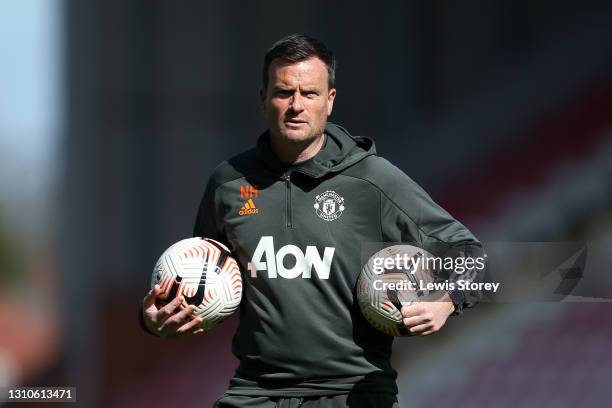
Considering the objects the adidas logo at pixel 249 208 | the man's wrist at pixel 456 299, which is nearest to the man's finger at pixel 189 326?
the adidas logo at pixel 249 208

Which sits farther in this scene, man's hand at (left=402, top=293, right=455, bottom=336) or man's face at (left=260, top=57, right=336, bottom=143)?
man's face at (left=260, top=57, right=336, bottom=143)

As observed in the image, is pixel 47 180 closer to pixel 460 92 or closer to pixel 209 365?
pixel 209 365

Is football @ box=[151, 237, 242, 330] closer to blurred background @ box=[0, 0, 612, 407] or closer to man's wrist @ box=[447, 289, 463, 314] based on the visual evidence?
man's wrist @ box=[447, 289, 463, 314]

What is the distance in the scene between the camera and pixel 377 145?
265 inches

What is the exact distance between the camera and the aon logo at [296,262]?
3666 mm

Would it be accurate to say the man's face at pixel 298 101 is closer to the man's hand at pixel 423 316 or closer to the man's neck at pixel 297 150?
the man's neck at pixel 297 150

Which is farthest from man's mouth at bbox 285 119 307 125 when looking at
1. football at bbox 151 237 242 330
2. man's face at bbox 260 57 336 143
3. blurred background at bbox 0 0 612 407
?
blurred background at bbox 0 0 612 407

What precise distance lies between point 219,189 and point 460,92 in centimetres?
321

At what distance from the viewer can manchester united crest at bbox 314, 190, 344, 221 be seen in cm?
374

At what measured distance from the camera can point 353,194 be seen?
376cm

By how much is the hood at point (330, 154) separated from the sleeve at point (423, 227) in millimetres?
164

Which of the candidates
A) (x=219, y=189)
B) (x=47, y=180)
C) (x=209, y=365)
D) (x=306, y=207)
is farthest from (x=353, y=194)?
(x=47, y=180)

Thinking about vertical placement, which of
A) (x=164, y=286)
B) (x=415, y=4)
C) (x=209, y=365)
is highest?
(x=415, y=4)

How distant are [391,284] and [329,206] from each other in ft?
1.13
